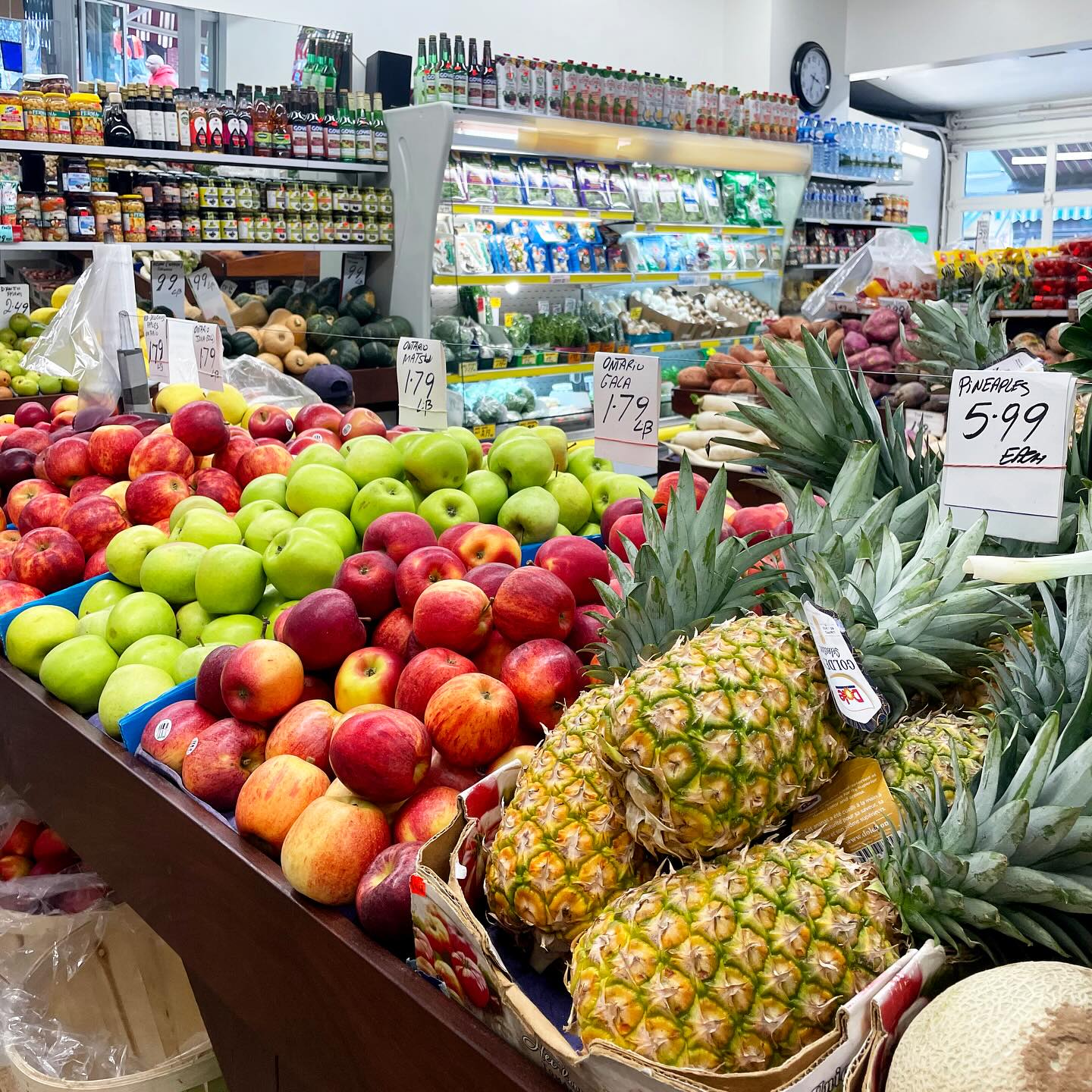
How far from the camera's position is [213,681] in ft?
5.04

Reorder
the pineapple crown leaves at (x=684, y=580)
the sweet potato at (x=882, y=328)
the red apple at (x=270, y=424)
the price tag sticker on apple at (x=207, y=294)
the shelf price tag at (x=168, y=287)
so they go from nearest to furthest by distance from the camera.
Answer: the pineapple crown leaves at (x=684, y=580)
the red apple at (x=270, y=424)
the shelf price tag at (x=168, y=287)
the price tag sticker on apple at (x=207, y=294)
the sweet potato at (x=882, y=328)

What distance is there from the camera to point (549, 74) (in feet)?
20.0

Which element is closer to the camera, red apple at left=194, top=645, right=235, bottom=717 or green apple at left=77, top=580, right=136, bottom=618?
red apple at left=194, top=645, right=235, bottom=717

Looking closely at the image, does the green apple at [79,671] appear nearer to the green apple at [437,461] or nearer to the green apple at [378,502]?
the green apple at [378,502]

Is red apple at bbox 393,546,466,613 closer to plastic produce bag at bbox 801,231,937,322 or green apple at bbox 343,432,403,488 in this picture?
green apple at bbox 343,432,403,488

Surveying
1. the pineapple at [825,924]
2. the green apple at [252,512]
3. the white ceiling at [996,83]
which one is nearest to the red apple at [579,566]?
the green apple at [252,512]

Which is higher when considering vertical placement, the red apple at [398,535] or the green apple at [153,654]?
the red apple at [398,535]

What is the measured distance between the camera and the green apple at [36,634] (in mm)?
1918

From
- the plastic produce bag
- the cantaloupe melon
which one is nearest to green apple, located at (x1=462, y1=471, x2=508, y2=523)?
the cantaloupe melon

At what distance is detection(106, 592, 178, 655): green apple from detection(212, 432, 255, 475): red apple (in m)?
0.61

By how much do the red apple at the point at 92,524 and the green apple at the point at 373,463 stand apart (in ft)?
1.94

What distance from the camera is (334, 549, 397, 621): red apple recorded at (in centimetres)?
162

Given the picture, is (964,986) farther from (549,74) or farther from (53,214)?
(549,74)

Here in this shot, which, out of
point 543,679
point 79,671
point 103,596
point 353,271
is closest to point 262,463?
point 103,596
